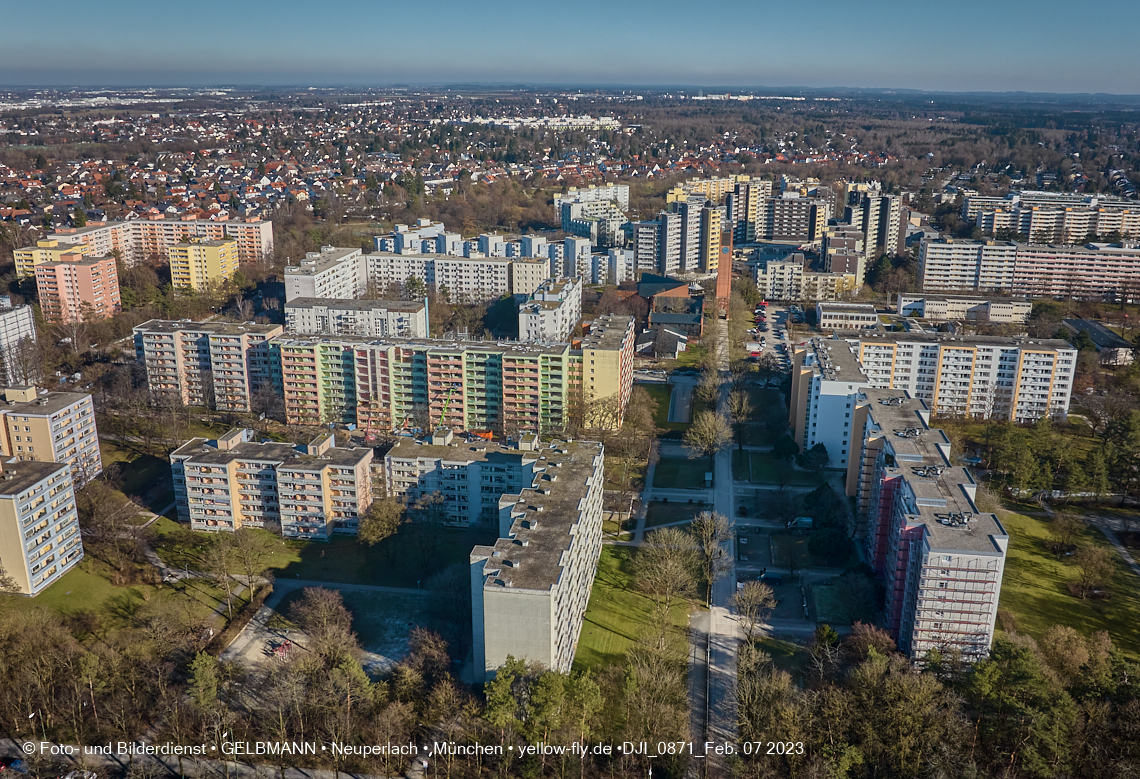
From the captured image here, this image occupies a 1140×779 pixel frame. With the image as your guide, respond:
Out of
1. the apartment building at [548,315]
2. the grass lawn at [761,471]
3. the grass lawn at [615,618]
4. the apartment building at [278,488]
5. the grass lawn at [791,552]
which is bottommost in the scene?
the grass lawn at [615,618]

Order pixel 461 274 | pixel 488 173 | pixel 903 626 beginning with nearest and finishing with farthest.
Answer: pixel 903 626, pixel 461 274, pixel 488 173

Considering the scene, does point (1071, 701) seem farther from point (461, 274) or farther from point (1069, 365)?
point (461, 274)

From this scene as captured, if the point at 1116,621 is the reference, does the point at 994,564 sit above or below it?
above

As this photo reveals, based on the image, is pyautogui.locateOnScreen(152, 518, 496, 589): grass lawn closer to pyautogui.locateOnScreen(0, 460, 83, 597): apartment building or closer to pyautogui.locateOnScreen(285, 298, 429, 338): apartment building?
pyautogui.locateOnScreen(0, 460, 83, 597): apartment building

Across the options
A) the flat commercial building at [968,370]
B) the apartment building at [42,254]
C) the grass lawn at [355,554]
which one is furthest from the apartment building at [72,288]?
the flat commercial building at [968,370]

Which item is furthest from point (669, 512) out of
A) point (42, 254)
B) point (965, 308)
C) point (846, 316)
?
point (42, 254)

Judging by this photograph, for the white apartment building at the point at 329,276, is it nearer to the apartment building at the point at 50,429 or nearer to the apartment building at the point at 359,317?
the apartment building at the point at 359,317

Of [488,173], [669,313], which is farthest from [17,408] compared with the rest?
[488,173]

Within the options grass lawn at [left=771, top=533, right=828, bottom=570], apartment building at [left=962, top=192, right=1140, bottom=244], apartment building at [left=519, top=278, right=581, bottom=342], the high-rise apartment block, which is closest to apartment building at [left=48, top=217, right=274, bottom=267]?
apartment building at [left=519, top=278, right=581, bottom=342]
